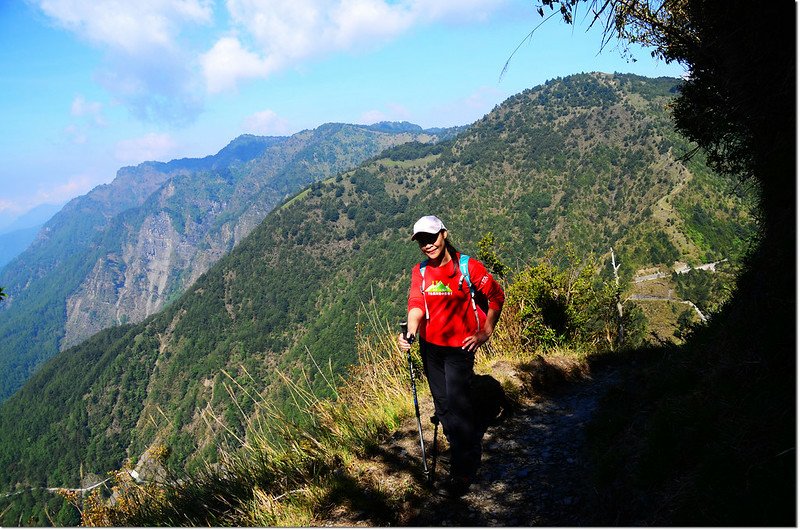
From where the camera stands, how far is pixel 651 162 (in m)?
136

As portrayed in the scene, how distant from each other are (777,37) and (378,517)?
188 inches

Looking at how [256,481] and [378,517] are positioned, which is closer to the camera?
[378,517]

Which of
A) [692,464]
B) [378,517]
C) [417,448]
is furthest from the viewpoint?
[417,448]

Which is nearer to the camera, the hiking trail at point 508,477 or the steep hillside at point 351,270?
the hiking trail at point 508,477

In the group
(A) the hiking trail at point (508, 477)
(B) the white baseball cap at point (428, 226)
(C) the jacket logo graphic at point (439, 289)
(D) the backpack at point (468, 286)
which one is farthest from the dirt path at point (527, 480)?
(B) the white baseball cap at point (428, 226)

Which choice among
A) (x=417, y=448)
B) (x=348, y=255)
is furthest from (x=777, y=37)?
(x=348, y=255)

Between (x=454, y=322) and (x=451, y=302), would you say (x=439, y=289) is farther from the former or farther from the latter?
(x=454, y=322)

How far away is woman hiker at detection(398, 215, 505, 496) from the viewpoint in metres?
3.62

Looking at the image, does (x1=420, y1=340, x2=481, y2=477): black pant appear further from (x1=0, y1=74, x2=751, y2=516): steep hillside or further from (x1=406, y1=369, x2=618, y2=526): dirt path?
(x1=0, y1=74, x2=751, y2=516): steep hillside

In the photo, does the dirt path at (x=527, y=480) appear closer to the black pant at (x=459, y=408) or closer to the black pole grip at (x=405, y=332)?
the black pant at (x=459, y=408)

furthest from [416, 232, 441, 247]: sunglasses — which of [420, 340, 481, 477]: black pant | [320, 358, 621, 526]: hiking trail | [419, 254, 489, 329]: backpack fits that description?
[320, 358, 621, 526]: hiking trail

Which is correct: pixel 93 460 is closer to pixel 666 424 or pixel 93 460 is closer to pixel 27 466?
pixel 27 466

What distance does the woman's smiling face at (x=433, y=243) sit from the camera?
362 cm

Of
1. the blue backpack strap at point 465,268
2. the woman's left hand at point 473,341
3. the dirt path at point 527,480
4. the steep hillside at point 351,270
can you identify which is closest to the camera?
the dirt path at point 527,480
